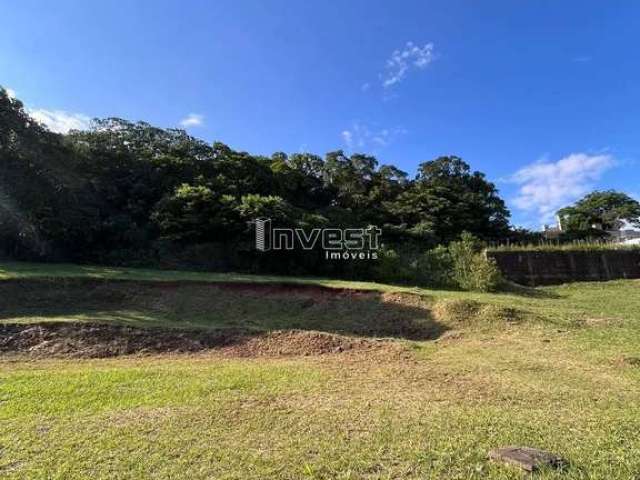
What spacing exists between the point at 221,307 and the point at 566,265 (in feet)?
52.5

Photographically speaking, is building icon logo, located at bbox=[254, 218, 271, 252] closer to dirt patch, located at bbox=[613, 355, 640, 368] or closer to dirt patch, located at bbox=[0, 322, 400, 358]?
dirt patch, located at bbox=[0, 322, 400, 358]

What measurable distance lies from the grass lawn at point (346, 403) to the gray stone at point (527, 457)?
0.10 m

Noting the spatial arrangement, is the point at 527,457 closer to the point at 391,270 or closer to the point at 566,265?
the point at 391,270

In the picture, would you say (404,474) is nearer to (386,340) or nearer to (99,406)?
(99,406)

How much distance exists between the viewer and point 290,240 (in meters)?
17.1

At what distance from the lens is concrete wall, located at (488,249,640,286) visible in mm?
18000

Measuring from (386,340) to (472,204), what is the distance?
22.6 m

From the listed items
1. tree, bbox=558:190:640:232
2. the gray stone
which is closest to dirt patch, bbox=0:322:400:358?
the gray stone

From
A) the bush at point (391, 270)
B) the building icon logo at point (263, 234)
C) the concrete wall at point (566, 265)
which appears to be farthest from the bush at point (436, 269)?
the building icon logo at point (263, 234)

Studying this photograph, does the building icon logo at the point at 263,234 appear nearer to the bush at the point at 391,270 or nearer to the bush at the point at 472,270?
the bush at the point at 391,270

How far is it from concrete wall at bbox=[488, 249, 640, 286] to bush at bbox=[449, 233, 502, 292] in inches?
132

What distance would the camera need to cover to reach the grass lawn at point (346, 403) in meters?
Answer: 3.00

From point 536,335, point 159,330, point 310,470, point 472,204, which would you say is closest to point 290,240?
point 159,330

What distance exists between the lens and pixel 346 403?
14.4 ft
